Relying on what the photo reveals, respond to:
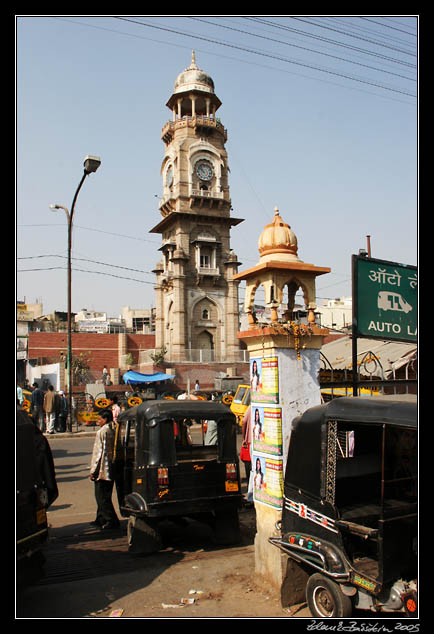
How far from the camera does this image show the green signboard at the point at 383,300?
6.98m

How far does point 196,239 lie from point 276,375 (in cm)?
4040

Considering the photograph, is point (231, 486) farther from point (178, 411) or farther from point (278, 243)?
point (278, 243)

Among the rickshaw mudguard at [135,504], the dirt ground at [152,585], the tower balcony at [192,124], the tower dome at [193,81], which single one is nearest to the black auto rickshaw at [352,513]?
the dirt ground at [152,585]

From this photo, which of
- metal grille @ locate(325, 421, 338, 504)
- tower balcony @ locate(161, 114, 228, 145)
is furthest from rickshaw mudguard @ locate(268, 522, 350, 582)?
tower balcony @ locate(161, 114, 228, 145)

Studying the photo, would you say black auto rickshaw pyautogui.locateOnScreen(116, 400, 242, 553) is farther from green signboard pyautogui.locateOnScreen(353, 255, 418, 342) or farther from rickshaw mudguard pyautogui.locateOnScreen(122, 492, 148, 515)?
green signboard pyautogui.locateOnScreen(353, 255, 418, 342)

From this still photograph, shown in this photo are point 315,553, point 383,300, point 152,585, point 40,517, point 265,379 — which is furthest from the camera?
point 383,300

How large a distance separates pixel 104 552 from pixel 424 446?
4908 millimetres

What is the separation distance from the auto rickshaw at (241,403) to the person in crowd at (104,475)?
877cm

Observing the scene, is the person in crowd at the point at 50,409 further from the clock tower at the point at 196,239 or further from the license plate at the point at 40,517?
the clock tower at the point at 196,239

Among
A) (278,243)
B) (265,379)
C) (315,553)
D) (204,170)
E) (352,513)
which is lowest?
(315,553)

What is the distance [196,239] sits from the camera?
4594cm

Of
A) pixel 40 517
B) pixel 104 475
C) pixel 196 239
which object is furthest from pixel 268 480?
pixel 196 239

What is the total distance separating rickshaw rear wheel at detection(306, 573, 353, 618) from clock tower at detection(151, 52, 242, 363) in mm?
39611

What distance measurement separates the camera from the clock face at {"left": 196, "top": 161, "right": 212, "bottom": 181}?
46906 millimetres
